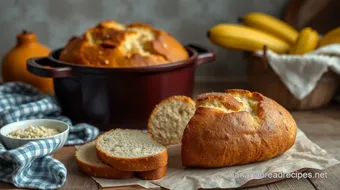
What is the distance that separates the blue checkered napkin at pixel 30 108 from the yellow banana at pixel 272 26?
0.64 meters

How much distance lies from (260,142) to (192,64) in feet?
1.30

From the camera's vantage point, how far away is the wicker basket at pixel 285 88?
61.1 inches

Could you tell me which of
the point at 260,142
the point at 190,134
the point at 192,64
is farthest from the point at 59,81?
the point at 260,142

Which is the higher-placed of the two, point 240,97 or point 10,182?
point 240,97

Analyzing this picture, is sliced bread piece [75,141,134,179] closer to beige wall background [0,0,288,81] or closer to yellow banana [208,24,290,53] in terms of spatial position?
yellow banana [208,24,290,53]

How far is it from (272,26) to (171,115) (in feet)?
1.99

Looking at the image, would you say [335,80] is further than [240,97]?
Yes

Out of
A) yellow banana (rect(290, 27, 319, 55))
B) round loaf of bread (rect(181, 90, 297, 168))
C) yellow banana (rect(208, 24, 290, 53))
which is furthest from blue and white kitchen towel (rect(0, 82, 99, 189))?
yellow banana (rect(290, 27, 319, 55))

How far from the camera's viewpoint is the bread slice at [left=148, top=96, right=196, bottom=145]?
1.23m

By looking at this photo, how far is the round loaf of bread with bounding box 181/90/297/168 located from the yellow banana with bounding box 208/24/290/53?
0.47 m

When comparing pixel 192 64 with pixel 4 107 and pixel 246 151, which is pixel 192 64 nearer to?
pixel 246 151

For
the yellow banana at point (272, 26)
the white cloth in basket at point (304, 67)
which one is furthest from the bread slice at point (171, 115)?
the yellow banana at point (272, 26)

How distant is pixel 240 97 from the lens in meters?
1.21

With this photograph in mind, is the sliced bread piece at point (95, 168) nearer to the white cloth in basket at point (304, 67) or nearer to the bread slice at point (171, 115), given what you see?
the bread slice at point (171, 115)
